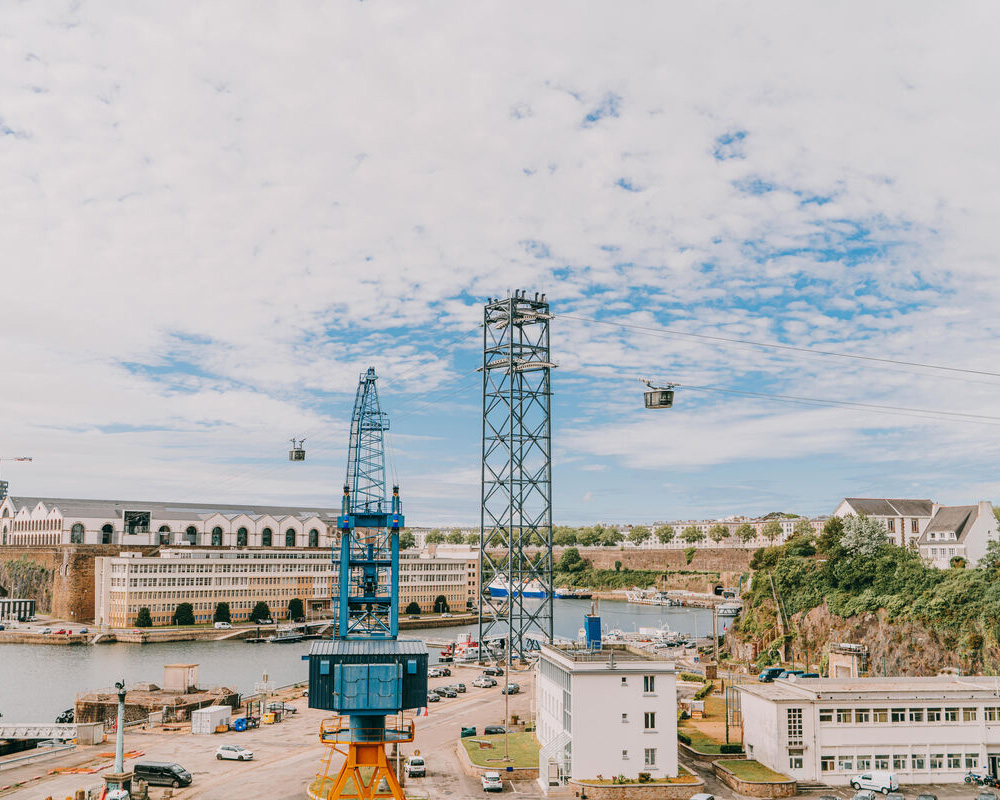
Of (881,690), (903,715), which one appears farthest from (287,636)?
(903,715)

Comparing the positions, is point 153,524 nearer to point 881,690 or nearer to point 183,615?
point 183,615

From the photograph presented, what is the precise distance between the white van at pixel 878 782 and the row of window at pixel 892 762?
0.73 meters

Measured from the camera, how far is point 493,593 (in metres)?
144

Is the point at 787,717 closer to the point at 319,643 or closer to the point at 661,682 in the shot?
the point at 661,682

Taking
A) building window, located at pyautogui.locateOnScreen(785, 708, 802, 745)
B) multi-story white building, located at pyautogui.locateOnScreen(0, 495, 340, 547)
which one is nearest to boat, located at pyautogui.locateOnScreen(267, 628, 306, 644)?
multi-story white building, located at pyautogui.locateOnScreen(0, 495, 340, 547)

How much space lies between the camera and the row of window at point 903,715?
115ft

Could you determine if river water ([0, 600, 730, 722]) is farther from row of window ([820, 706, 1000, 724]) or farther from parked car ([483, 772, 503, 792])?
row of window ([820, 706, 1000, 724])

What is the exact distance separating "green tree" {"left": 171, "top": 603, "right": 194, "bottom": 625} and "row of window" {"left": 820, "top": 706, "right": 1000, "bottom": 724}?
8232 centimetres

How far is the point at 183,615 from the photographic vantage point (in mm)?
101000

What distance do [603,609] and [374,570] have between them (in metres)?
103

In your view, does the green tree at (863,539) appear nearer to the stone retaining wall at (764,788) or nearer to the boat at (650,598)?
the stone retaining wall at (764,788)

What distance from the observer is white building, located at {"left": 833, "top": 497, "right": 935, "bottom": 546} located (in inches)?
3807

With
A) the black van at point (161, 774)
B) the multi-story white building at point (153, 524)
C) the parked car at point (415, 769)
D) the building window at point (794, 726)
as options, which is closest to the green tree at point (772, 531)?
the multi-story white building at point (153, 524)

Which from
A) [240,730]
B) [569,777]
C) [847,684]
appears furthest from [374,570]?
[847,684]
